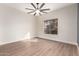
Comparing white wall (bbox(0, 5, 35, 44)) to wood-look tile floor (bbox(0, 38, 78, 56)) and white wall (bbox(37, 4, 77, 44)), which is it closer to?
wood-look tile floor (bbox(0, 38, 78, 56))

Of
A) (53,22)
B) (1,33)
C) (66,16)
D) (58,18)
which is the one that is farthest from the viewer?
(53,22)

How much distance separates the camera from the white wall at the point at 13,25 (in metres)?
4.70

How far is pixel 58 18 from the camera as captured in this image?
17.8 feet

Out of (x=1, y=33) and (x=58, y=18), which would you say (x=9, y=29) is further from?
(x=58, y=18)

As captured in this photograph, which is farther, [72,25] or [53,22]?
[53,22]

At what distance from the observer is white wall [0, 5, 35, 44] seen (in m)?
4.70

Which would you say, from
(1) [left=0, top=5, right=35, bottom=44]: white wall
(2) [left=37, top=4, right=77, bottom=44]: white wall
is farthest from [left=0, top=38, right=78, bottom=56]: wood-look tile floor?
(1) [left=0, top=5, right=35, bottom=44]: white wall

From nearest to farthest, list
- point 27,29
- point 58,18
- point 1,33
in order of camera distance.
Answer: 1. point 1,33
2. point 58,18
3. point 27,29

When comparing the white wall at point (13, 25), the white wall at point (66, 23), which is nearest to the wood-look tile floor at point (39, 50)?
the white wall at point (66, 23)

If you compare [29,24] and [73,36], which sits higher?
[29,24]

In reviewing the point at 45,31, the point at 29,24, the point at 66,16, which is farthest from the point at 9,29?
the point at 66,16

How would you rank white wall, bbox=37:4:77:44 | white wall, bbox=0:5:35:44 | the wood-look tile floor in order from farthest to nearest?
white wall, bbox=0:5:35:44, white wall, bbox=37:4:77:44, the wood-look tile floor

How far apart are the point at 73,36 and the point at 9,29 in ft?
11.8

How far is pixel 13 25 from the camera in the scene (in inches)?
208
